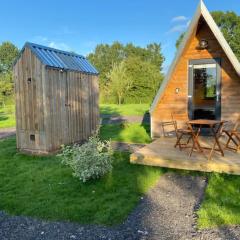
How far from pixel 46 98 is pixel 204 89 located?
5615 millimetres

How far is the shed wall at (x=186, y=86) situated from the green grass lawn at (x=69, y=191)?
123 inches

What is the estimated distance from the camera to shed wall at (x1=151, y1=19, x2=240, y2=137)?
10.4 meters

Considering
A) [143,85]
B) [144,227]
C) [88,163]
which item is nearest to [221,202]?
[144,227]

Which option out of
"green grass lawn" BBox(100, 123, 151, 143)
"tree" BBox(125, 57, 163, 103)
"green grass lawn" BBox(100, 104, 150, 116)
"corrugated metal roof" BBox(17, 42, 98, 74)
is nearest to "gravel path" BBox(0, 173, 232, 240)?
"corrugated metal roof" BBox(17, 42, 98, 74)

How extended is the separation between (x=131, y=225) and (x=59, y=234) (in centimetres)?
109

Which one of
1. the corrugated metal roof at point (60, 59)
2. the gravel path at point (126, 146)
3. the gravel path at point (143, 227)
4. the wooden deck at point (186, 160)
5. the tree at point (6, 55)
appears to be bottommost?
the gravel path at point (143, 227)

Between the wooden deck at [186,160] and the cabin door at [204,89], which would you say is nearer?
the wooden deck at [186,160]

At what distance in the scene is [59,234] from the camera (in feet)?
15.3

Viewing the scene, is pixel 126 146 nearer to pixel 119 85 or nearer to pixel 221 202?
pixel 221 202

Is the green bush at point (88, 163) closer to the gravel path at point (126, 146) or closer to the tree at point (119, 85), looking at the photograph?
the gravel path at point (126, 146)

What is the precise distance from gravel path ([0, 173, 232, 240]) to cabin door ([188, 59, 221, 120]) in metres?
5.44

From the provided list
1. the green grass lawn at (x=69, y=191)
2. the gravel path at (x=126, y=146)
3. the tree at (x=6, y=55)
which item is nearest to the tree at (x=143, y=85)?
the gravel path at (x=126, y=146)

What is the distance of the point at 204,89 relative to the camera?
37.6ft

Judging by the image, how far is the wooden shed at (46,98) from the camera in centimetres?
965
